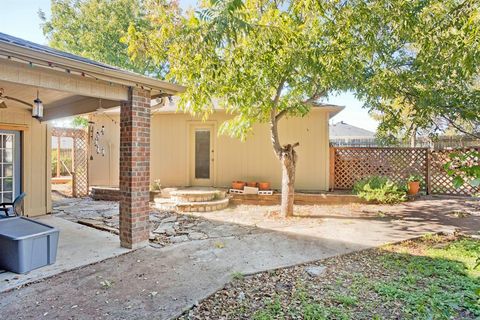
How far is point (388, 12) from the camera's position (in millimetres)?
4887

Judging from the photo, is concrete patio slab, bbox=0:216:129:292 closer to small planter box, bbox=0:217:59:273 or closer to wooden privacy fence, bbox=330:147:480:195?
small planter box, bbox=0:217:59:273

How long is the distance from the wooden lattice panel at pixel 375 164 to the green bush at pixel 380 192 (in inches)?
34.5

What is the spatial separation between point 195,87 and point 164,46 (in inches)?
38.5

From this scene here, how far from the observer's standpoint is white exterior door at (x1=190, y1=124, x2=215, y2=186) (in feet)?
32.5

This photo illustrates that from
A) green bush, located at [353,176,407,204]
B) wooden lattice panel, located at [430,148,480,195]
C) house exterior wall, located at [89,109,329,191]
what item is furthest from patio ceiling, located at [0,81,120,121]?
wooden lattice panel, located at [430,148,480,195]

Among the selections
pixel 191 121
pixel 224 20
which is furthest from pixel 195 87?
pixel 191 121

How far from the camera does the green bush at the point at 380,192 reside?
8.27m

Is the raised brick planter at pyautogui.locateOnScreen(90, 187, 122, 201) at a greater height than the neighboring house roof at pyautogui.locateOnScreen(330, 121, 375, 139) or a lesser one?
lesser

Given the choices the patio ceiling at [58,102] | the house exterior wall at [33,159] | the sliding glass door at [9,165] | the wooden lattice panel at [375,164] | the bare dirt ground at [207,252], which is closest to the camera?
the bare dirt ground at [207,252]

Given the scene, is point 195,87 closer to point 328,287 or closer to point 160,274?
point 160,274

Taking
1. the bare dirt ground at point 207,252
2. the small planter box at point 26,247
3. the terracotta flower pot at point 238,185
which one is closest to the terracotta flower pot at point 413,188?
the bare dirt ground at point 207,252

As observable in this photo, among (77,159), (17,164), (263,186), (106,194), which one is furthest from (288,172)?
(77,159)

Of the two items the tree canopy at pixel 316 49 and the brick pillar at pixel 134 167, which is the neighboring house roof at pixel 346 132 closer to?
the tree canopy at pixel 316 49

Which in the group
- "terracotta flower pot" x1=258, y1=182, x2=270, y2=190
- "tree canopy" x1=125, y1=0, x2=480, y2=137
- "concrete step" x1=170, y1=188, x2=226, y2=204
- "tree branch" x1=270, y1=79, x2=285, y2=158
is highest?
"tree canopy" x1=125, y1=0, x2=480, y2=137
